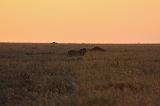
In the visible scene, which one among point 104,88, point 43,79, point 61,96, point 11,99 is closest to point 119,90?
point 104,88

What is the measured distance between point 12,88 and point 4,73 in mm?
4813

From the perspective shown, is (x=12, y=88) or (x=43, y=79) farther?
(x=43, y=79)

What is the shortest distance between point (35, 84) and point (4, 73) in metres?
4.40

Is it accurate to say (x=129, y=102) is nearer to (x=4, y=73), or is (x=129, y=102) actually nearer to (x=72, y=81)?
(x=72, y=81)

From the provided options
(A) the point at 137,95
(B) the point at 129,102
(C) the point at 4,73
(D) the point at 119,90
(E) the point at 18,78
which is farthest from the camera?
(C) the point at 4,73

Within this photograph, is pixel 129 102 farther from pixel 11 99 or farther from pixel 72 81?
pixel 72 81

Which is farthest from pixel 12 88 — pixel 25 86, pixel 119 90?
pixel 119 90

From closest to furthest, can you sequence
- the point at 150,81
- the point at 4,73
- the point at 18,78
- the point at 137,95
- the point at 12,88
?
the point at 137,95, the point at 12,88, the point at 150,81, the point at 18,78, the point at 4,73

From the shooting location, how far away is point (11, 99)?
48.9 feet

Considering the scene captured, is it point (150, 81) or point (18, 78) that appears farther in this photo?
point (18, 78)

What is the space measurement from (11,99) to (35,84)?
3.01 metres

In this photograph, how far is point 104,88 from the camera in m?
16.7

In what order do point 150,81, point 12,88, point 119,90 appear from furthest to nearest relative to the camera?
point 150,81, point 12,88, point 119,90

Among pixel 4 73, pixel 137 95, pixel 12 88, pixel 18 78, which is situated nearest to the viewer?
pixel 137 95
